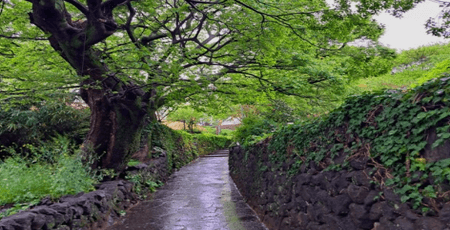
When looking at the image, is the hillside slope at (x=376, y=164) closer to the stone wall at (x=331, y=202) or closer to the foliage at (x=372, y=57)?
the stone wall at (x=331, y=202)

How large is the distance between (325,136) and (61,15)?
5.40 m

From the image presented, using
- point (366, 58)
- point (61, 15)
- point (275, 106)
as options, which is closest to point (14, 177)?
point (61, 15)

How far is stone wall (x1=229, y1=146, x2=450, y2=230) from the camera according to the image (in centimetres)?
251

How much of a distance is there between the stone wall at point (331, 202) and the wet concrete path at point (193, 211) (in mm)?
697

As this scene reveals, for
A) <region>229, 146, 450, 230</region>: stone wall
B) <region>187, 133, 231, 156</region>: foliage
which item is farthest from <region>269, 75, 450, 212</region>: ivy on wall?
<region>187, 133, 231, 156</region>: foliage

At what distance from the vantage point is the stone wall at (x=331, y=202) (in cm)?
251

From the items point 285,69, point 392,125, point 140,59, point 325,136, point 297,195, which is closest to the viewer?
point 392,125

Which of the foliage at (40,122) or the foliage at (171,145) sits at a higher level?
the foliage at (40,122)

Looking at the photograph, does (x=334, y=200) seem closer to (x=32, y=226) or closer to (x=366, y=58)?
(x=32, y=226)

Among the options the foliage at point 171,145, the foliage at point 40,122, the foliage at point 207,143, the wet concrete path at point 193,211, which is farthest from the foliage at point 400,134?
the foliage at point 207,143

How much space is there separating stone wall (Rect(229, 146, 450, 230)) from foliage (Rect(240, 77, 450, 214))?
11 centimetres

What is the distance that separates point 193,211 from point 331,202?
469cm

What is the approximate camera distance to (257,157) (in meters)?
8.24

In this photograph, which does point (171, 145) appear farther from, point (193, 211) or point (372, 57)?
point (372, 57)
